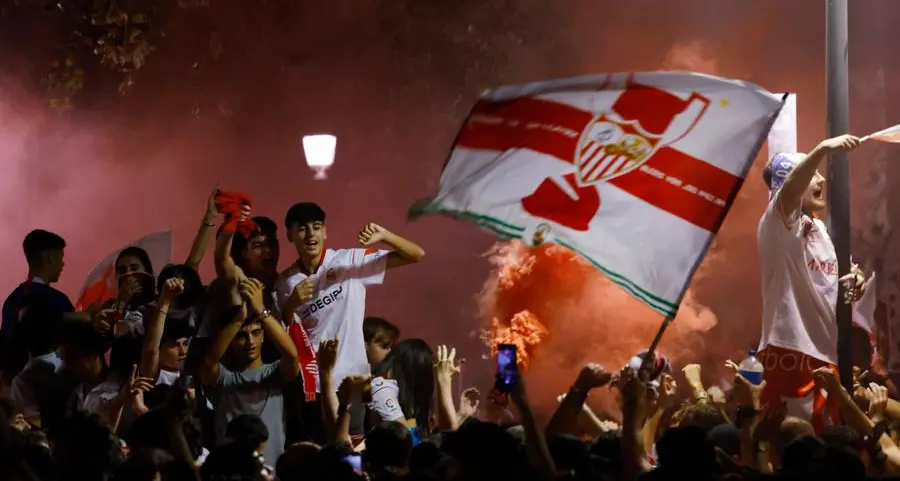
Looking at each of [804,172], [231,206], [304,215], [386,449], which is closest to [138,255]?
[231,206]

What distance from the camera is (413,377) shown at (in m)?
6.94

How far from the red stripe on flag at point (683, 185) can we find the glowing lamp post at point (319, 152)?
20.3 ft

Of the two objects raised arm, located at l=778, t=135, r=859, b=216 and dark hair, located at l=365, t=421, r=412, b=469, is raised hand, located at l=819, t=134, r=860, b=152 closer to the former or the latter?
raised arm, located at l=778, t=135, r=859, b=216

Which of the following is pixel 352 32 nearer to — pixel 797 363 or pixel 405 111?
pixel 405 111

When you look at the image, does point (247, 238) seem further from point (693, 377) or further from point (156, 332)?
point (693, 377)

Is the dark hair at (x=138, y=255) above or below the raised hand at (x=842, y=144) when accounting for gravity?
below

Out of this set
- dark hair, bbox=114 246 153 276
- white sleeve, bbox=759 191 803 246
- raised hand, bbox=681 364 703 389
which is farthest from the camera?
dark hair, bbox=114 246 153 276

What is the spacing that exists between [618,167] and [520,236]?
52cm

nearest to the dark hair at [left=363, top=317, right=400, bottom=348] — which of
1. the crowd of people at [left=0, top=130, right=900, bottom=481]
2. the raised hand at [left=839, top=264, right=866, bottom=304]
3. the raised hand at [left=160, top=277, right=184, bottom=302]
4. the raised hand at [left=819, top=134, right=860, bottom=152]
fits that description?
the crowd of people at [left=0, top=130, right=900, bottom=481]

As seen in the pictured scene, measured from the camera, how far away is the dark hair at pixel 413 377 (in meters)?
6.94

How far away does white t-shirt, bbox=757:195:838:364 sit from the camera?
22.5 feet

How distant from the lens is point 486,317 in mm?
11172

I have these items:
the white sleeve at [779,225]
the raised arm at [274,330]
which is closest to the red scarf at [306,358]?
the raised arm at [274,330]

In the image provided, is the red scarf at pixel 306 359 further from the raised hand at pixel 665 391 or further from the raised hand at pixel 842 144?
the raised hand at pixel 842 144
